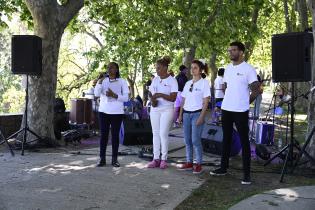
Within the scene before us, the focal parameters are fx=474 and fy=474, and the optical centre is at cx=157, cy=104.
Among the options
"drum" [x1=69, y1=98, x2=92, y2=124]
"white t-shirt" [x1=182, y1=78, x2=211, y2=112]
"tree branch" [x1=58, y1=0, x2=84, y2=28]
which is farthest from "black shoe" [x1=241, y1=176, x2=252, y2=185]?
"drum" [x1=69, y1=98, x2=92, y2=124]

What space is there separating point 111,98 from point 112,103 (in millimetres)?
83

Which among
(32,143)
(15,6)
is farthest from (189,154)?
(15,6)

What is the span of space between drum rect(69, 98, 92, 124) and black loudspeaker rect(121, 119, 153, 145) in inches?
115

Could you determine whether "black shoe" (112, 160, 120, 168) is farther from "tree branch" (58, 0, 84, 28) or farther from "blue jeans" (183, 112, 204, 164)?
"tree branch" (58, 0, 84, 28)

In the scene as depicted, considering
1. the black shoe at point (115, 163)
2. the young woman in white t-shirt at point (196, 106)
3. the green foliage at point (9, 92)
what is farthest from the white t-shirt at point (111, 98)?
the green foliage at point (9, 92)

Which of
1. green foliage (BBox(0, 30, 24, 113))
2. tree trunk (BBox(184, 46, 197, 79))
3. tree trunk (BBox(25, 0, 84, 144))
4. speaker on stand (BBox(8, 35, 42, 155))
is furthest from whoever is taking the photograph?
green foliage (BBox(0, 30, 24, 113))

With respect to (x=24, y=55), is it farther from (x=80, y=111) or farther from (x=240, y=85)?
(x=240, y=85)

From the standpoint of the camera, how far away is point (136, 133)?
10531 mm

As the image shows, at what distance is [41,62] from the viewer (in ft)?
32.3

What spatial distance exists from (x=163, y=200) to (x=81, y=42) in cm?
3114

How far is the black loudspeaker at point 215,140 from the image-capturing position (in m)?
8.77

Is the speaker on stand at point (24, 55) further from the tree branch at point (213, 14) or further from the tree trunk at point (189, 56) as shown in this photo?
the tree trunk at point (189, 56)

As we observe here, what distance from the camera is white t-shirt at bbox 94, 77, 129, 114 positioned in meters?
7.64

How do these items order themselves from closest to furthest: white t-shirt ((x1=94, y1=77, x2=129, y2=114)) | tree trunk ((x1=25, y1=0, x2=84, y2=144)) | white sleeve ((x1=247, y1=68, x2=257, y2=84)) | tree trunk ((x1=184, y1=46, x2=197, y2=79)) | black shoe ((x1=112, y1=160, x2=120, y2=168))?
1. white sleeve ((x1=247, y1=68, x2=257, y2=84))
2. white t-shirt ((x1=94, y1=77, x2=129, y2=114))
3. black shoe ((x1=112, y1=160, x2=120, y2=168))
4. tree trunk ((x1=25, y1=0, x2=84, y2=144))
5. tree trunk ((x1=184, y1=46, x2=197, y2=79))
